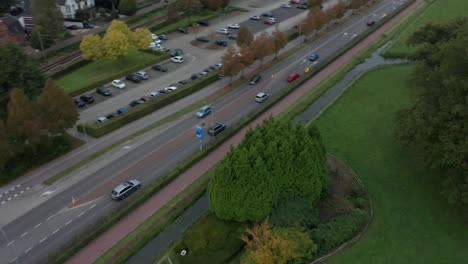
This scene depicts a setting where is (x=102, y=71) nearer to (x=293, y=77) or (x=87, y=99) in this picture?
(x=87, y=99)

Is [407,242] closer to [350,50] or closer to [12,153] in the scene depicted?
[12,153]

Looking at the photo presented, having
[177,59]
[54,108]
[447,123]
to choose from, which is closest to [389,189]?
[447,123]

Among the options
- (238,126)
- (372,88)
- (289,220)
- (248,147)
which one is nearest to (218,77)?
(238,126)

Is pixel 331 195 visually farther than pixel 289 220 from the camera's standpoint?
Yes

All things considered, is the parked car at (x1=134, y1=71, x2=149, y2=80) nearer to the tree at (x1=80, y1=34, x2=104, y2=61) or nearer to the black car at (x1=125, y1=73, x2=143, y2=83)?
the black car at (x1=125, y1=73, x2=143, y2=83)

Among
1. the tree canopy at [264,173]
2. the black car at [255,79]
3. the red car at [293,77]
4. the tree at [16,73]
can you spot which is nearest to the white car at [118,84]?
the tree at [16,73]
